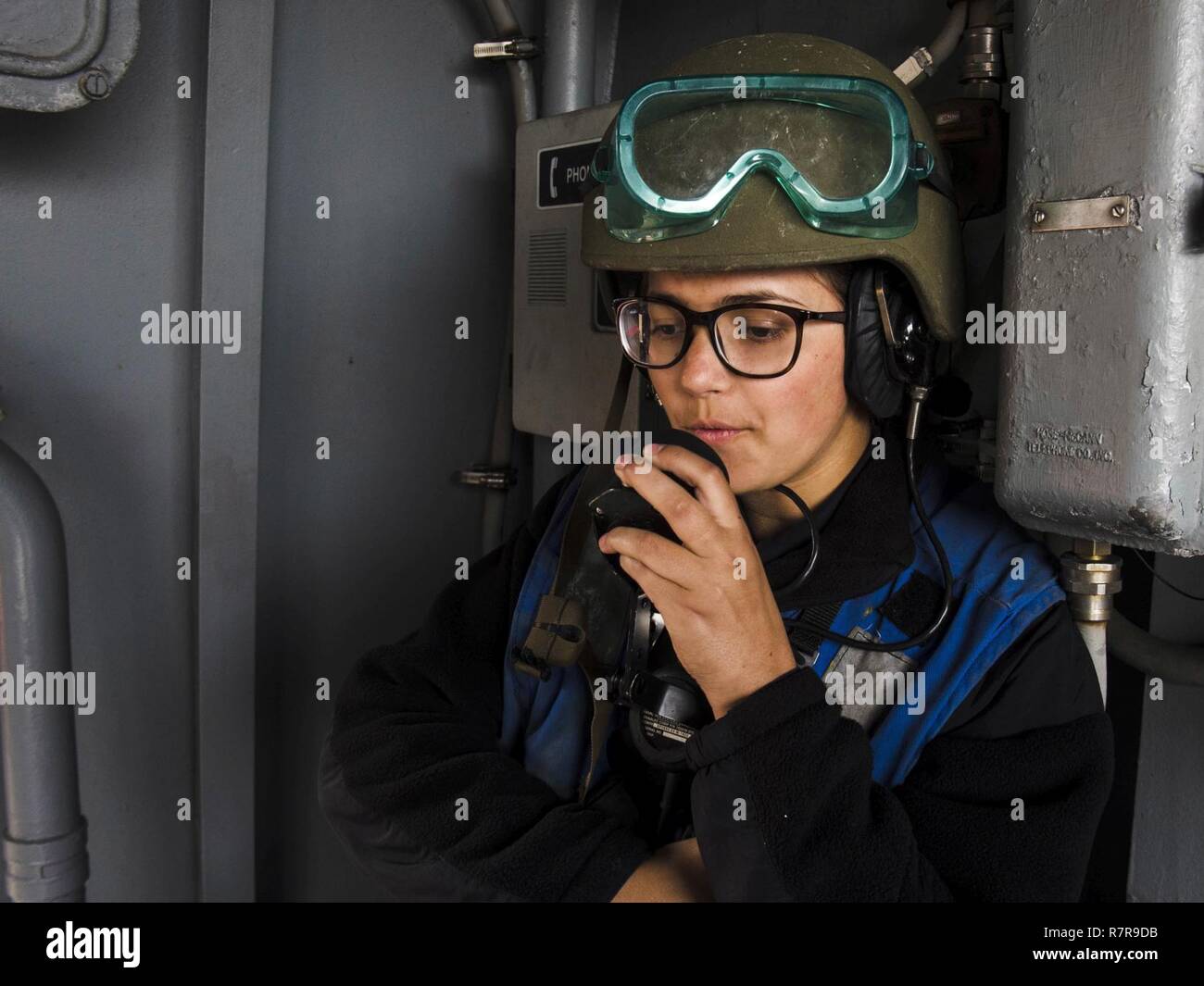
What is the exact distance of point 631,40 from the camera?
6.56 ft

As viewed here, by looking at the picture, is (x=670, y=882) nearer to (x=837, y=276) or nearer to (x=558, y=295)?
(x=837, y=276)

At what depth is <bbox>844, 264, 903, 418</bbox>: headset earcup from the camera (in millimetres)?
1123

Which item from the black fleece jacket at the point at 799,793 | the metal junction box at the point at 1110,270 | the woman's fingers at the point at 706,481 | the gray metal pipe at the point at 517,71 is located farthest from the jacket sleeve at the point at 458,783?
the gray metal pipe at the point at 517,71

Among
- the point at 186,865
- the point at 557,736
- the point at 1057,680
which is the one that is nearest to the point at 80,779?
the point at 186,865

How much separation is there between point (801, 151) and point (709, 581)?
439mm

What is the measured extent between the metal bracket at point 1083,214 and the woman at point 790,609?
0.12m

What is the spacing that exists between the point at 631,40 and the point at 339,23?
52 cm

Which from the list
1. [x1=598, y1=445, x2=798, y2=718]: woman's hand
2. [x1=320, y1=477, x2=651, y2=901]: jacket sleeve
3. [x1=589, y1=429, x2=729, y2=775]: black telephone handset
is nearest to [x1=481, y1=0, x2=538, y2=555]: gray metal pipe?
[x1=320, y1=477, x2=651, y2=901]: jacket sleeve

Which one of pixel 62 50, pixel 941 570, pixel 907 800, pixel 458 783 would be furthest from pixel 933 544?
pixel 62 50

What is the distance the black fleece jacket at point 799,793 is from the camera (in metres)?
0.94

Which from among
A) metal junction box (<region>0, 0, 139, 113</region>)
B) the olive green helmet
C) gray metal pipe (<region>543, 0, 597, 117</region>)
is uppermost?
gray metal pipe (<region>543, 0, 597, 117</region>)

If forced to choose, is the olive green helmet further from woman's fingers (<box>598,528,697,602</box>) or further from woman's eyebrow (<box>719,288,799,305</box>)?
woman's fingers (<box>598,528,697,602</box>)

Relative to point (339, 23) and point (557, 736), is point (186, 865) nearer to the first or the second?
point (557, 736)

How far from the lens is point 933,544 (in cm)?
116
